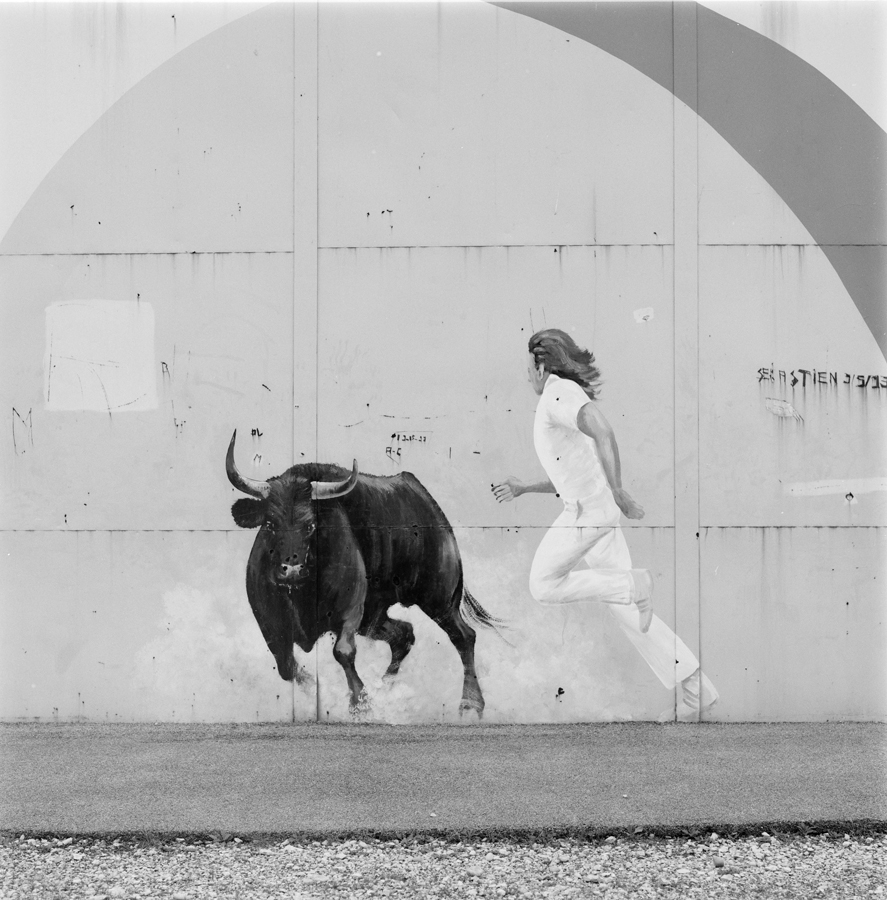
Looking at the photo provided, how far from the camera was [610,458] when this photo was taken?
5.93m

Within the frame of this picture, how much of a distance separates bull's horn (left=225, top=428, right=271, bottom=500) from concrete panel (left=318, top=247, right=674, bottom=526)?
0.47m

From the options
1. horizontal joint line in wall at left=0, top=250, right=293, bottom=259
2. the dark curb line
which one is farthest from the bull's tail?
horizontal joint line in wall at left=0, top=250, right=293, bottom=259

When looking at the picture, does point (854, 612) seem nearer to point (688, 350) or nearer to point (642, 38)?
point (688, 350)

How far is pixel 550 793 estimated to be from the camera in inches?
174

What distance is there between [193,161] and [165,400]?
155cm

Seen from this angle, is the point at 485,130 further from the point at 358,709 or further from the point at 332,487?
the point at 358,709

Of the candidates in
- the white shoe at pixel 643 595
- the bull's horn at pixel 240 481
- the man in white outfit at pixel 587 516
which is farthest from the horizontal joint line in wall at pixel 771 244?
the bull's horn at pixel 240 481

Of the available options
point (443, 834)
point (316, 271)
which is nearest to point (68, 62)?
point (316, 271)

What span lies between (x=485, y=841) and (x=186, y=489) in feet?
10.1

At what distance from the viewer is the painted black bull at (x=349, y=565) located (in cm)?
591

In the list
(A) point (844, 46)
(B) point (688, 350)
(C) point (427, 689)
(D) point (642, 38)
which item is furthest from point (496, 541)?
(A) point (844, 46)

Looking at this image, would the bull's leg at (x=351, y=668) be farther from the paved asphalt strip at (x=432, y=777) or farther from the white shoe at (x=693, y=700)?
the white shoe at (x=693, y=700)

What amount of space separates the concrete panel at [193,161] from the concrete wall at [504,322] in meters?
0.02

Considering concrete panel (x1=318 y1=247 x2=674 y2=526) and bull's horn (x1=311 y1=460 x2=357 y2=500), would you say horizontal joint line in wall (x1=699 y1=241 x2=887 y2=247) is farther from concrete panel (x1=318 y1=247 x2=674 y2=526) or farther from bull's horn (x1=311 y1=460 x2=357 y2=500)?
bull's horn (x1=311 y1=460 x2=357 y2=500)
